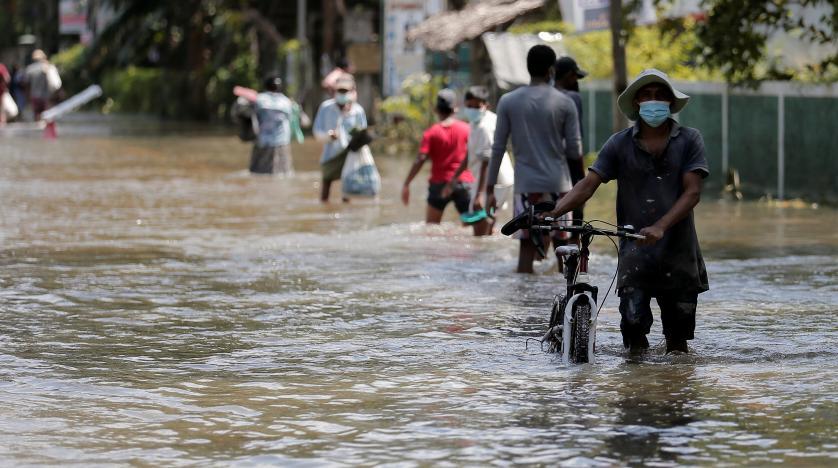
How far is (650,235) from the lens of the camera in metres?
8.36

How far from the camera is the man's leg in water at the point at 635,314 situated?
887cm

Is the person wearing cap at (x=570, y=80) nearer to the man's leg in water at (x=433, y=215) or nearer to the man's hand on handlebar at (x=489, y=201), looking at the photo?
the man's hand on handlebar at (x=489, y=201)

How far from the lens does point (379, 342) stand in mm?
9875

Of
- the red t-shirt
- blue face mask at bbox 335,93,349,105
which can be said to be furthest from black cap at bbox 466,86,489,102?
blue face mask at bbox 335,93,349,105

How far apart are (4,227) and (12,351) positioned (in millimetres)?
8036

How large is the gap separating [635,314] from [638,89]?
111 cm

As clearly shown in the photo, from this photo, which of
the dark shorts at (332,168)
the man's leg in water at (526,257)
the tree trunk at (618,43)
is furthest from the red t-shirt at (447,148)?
the tree trunk at (618,43)

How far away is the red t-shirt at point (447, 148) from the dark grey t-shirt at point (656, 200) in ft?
22.5

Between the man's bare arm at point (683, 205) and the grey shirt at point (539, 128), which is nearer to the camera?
the man's bare arm at point (683, 205)

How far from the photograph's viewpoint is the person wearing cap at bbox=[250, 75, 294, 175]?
2388 centimetres

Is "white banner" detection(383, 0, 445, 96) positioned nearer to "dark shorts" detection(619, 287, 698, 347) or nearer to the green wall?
the green wall

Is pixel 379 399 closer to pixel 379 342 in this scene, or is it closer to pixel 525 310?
pixel 379 342

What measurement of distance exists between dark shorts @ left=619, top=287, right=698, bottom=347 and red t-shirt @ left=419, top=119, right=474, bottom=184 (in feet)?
22.1

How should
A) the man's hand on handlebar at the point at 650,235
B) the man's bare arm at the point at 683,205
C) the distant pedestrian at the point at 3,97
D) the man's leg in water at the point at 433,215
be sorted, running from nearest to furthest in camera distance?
the man's hand on handlebar at the point at 650,235
the man's bare arm at the point at 683,205
the man's leg in water at the point at 433,215
the distant pedestrian at the point at 3,97
